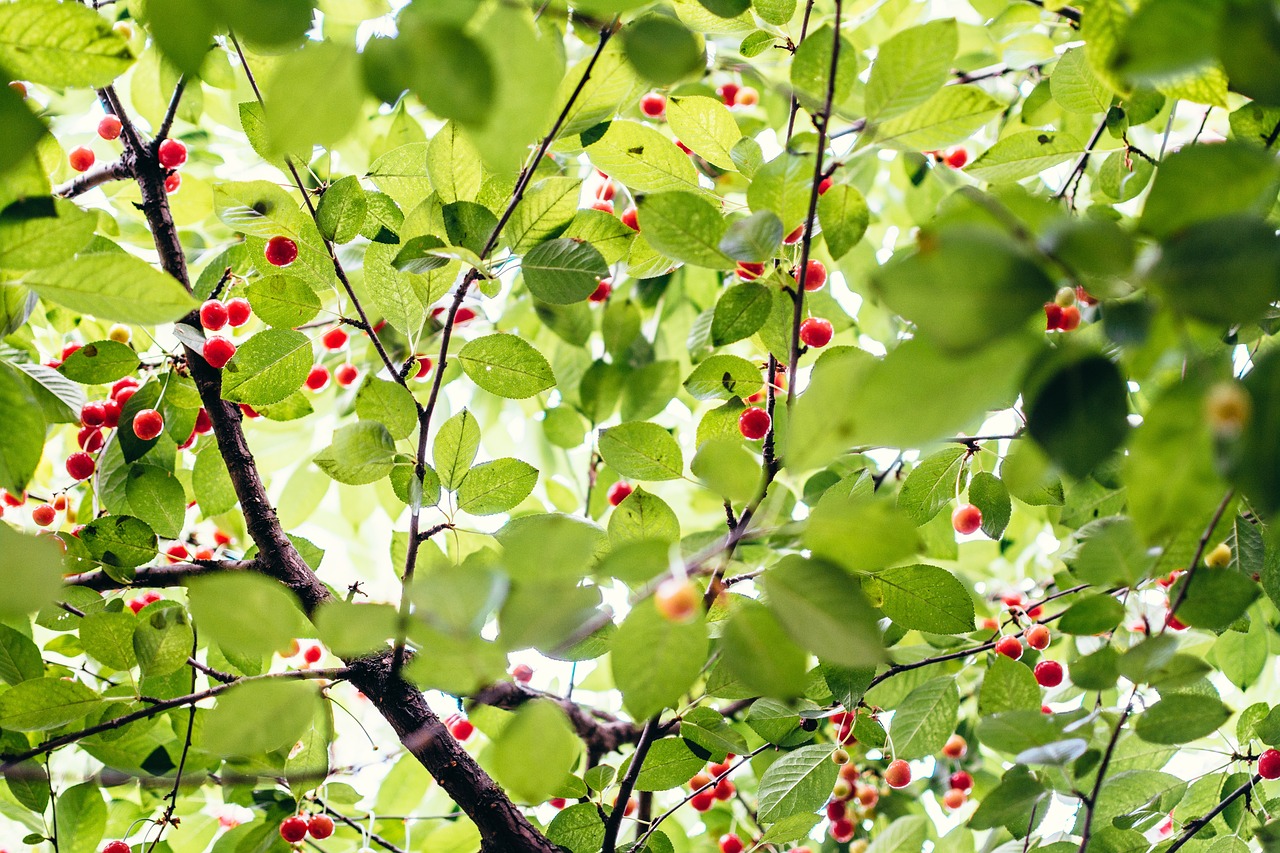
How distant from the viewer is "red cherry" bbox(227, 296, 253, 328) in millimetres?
1585

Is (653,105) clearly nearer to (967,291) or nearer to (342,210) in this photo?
(342,210)

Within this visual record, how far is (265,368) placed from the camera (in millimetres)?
1172

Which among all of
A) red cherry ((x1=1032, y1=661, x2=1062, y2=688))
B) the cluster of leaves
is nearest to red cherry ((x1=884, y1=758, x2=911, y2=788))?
the cluster of leaves

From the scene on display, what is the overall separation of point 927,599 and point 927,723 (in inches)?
15.2

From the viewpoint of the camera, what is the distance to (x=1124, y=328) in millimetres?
521

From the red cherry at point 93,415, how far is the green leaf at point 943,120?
1342 millimetres

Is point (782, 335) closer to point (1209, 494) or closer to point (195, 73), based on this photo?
point (1209, 494)

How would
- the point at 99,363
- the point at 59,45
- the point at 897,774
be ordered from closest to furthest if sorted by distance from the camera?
1. the point at 59,45
2. the point at 99,363
3. the point at 897,774

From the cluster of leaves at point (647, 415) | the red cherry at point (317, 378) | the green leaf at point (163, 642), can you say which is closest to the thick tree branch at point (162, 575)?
the cluster of leaves at point (647, 415)

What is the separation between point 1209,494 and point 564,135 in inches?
29.7

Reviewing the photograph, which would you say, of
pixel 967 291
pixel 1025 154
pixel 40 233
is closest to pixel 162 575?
pixel 40 233

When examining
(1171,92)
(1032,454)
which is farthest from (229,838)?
(1171,92)

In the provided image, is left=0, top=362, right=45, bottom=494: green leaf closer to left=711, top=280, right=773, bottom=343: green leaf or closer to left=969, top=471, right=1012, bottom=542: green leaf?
left=711, top=280, right=773, bottom=343: green leaf

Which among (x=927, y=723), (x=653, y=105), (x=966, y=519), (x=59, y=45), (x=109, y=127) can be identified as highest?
(x=59, y=45)
